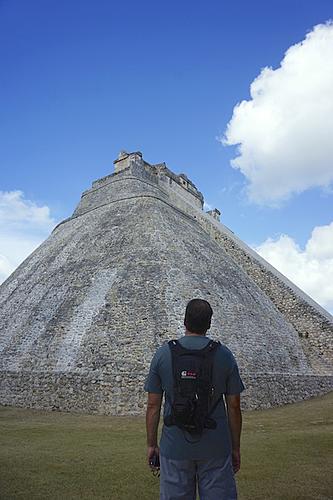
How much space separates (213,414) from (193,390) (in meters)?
0.26

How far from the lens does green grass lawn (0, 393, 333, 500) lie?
575 cm

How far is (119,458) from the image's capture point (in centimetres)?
760

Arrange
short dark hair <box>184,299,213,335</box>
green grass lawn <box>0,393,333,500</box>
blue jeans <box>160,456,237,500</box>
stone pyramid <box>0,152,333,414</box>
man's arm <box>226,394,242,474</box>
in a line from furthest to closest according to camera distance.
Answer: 1. stone pyramid <box>0,152,333,414</box>
2. green grass lawn <box>0,393,333,500</box>
3. short dark hair <box>184,299,213,335</box>
4. man's arm <box>226,394,242,474</box>
5. blue jeans <box>160,456,237,500</box>

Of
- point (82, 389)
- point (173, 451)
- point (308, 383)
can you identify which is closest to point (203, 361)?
point (173, 451)

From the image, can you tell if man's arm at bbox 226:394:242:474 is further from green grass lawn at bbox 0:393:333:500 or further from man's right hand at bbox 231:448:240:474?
green grass lawn at bbox 0:393:333:500

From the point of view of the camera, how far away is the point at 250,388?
1455 cm

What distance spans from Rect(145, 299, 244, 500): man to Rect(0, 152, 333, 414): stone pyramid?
10.4 meters

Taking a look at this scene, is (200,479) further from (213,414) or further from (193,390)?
(193,390)

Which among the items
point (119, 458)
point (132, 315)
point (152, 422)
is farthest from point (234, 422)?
point (132, 315)

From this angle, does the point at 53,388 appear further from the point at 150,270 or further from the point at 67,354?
the point at 150,270

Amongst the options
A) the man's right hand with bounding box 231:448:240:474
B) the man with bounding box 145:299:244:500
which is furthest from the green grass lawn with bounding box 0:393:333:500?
the man with bounding box 145:299:244:500

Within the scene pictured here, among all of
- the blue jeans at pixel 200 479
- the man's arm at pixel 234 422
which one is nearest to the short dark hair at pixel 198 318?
the man's arm at pixel 234 422

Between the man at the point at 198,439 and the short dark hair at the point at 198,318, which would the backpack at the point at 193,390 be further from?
the short dark hair at the point at 198,318

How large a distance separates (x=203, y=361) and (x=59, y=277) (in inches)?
630
